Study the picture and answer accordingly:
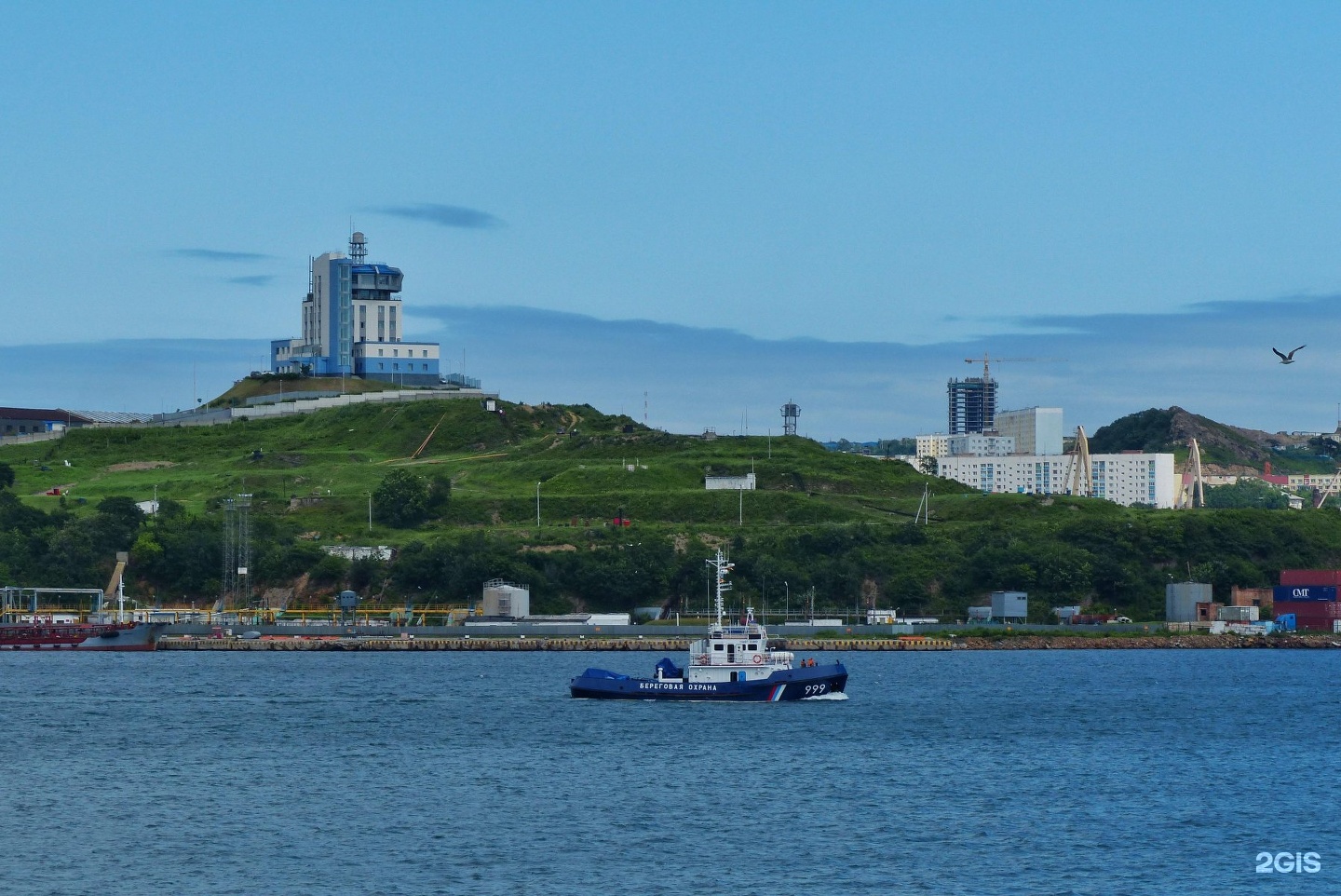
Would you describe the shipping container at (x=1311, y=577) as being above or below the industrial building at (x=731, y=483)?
below

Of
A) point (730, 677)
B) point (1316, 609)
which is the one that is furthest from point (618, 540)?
point (730, 677)

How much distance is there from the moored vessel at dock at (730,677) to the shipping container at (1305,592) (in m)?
77.5

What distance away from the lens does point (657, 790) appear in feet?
195

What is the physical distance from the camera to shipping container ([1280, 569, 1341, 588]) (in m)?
150

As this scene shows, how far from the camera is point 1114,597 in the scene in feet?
A: 508

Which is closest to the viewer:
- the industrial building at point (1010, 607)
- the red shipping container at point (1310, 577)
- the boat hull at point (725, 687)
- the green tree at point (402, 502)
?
the boat hull at point (725, 687)

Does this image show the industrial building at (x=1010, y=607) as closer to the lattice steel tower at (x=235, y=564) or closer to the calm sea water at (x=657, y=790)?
the calm sea water at (x=657, y=790)

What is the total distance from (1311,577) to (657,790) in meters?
106

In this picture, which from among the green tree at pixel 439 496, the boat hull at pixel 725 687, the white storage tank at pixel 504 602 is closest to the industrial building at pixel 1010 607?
the white storage tank at pixel 504 602

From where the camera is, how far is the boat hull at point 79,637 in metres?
133

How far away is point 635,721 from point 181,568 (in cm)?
8702

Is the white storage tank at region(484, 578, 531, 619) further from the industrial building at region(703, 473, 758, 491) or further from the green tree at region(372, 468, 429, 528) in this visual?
the industrial building at region(703, 473, 758, 491)

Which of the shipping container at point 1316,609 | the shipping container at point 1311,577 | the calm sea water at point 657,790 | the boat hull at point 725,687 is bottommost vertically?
the calm sea water at point 657,790

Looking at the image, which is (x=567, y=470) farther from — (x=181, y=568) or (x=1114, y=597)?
(x=1114, y=597)
